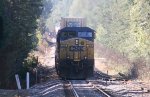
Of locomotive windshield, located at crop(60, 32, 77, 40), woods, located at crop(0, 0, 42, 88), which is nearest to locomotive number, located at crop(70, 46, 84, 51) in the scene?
locomotive windshield, located at crop(60, 32, 77, 40)

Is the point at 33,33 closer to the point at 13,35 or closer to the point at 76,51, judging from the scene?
the point at 76,51

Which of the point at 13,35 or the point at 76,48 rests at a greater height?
the point at 13,35

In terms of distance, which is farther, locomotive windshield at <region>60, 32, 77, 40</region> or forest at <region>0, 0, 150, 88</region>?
locomotive windshield at <region>60, 32, 77, 40</region>

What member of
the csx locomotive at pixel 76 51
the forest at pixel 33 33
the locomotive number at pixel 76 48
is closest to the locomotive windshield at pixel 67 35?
the csx locomotive at pixel 76 51

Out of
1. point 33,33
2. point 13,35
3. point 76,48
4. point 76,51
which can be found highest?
point 33,33

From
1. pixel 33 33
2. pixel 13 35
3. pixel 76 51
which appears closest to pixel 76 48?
pixel 76 51

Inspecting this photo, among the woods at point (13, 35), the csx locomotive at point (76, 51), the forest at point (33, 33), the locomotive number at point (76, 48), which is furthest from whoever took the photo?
the locomotive number at point (76, 48)

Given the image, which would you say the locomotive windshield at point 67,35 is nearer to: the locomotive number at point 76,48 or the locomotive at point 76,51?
the locomotive at point 76,51

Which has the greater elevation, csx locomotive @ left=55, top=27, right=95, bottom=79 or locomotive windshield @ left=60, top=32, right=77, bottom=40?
locomotive windshield @ left=60, top=32, right=77, bottom=40

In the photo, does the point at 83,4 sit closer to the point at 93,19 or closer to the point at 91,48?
the point at 93,19

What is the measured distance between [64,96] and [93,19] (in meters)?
86.3

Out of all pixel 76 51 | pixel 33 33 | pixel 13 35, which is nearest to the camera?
pixel 13 35

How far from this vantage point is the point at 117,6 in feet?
240

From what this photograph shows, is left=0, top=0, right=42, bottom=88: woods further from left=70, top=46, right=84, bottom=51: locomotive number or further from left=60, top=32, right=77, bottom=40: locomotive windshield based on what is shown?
left=70, top=46, right=84, bottom=51: locomotive number
